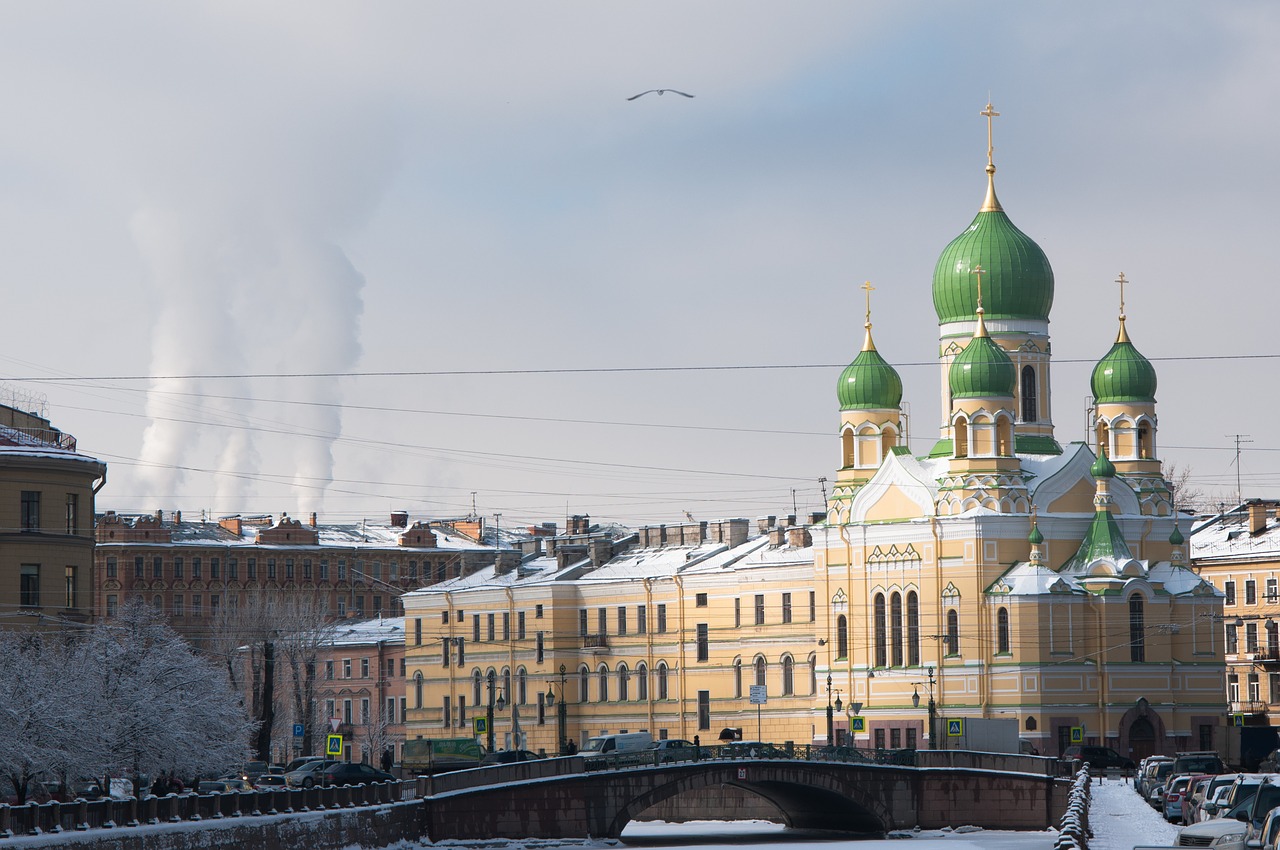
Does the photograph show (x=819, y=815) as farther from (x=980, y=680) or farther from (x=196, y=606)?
(x=196, y=606)

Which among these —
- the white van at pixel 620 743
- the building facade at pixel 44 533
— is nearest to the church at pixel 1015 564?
the white van at pixel 620 743

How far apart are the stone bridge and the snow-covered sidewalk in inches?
128

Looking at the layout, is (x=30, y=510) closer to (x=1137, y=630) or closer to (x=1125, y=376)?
(x=1137, y=630)

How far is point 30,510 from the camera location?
68.7 meters

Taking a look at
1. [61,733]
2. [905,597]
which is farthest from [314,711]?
[61,733]

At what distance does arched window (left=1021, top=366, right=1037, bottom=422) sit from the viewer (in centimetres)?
10525

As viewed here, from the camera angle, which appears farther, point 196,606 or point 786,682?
point 196,606

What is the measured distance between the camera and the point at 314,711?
11888 cm


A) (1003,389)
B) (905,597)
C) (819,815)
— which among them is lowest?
(819,815)

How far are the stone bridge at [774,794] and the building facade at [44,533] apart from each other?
12.2m

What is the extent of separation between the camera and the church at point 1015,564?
318 ft

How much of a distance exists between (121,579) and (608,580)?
1346 inches

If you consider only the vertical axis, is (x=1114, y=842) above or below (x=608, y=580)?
below

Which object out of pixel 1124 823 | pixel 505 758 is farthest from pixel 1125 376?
pixel 1124 823
